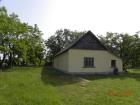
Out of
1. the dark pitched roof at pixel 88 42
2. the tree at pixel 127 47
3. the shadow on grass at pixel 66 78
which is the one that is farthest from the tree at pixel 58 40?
the shadow on grass at pixel 66 78

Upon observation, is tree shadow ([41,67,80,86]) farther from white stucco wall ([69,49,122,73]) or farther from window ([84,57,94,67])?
window ([84,57,94,67])

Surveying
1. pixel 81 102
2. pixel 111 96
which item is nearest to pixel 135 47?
pixel 111 96

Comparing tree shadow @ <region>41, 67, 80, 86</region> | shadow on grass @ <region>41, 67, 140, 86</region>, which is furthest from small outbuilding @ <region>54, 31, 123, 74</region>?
tree shadow @ <region>41, 67, 80, 86</region>

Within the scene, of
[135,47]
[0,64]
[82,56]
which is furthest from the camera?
[0,64]

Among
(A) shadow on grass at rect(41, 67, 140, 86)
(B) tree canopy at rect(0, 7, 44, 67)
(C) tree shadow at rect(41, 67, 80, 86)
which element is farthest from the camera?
(B) tree canopy at rect(0, 7, 44, 67)

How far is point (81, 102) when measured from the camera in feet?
43.1

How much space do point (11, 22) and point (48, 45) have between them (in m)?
33.0

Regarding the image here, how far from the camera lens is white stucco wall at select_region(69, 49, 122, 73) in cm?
3141

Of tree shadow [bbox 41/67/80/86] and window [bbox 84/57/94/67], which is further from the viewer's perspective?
window [bbox 84/57/94/67]

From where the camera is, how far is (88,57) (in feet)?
105

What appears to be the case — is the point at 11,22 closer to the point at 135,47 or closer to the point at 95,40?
the point at 95,40

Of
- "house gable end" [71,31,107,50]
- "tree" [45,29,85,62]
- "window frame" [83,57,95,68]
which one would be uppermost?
"tree" [45,29,85,62]

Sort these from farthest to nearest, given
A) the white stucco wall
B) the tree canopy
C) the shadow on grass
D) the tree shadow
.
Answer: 1. the tree canopy
2. the white stucco wall
3. the shadow on grass
4. the tree shadow

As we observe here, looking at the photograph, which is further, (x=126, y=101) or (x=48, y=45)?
(x=48, y=45)
